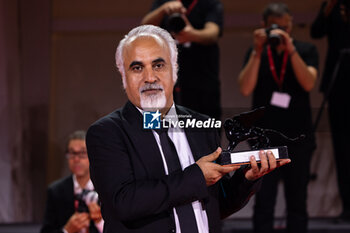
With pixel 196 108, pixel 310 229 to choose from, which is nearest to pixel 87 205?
pixel 196 108

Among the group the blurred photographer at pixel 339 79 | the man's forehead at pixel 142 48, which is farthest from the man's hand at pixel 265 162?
the blurred photographer at pixel 339 79

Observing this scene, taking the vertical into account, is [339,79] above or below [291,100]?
above

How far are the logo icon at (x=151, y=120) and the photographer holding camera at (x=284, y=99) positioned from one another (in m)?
1.43

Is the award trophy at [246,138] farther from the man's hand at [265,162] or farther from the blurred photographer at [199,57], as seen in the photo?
the blurred photographer at [199,57]

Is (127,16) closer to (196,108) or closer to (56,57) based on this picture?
(56,57)

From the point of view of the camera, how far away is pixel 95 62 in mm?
4352

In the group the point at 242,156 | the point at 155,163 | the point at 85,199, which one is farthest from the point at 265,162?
the point at 85,199

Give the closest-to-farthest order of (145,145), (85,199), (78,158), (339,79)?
1. (145,145)
2. (85,199)
3. (78,158)
4. (339,79)

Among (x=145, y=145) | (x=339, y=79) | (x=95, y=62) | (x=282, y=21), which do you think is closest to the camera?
(x=145, y=145)

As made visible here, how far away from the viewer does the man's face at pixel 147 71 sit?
156 cm

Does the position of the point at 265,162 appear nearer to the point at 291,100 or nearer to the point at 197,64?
the point at 291,100

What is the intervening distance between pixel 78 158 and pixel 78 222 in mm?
482

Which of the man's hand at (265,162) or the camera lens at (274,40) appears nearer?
the man's hand at (265,162)

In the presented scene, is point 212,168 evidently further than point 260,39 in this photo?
A: No
